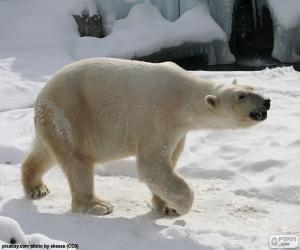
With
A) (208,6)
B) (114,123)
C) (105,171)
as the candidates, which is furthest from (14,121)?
(208,6)

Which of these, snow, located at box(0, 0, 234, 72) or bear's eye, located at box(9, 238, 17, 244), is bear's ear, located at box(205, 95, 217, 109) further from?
snow, located at box(0, 0, 234, 72)

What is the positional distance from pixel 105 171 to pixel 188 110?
1561mm

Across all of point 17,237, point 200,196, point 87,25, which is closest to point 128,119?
point 200,196

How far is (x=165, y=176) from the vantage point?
443 cm

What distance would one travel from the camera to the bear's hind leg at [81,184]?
15.3ft

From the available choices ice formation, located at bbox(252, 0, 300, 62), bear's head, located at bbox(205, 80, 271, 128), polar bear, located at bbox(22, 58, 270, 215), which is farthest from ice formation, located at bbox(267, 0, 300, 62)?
bear's head, located at bbox(205, 80, 271, 128)

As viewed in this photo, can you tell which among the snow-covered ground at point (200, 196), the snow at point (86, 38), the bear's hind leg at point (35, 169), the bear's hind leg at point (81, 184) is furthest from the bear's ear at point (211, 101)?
the snow at point (86, 38)

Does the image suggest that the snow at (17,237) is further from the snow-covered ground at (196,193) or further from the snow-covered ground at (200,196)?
the snow-covered ground at (200,196)

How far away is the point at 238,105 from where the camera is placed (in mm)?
4301

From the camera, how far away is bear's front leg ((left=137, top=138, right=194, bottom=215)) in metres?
4.41

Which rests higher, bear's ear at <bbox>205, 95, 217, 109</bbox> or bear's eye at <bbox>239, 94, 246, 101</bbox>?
bear's eye at <bbox>239, 94, 246, 101</bbox>

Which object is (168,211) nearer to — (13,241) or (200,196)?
(200,196)

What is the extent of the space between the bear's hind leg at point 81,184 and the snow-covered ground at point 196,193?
0.14 metres

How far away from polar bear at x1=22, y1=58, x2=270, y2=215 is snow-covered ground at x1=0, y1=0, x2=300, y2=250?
11.3 inches
